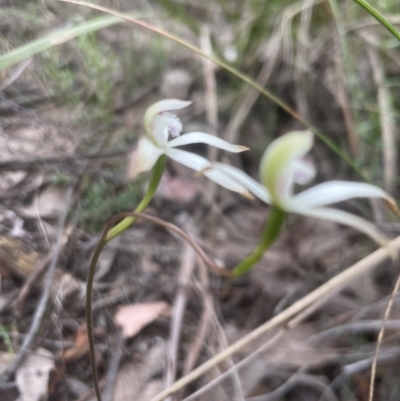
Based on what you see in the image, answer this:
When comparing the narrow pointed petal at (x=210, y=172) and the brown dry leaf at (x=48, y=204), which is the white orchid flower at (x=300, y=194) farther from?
the brown dry leaf at (x=48, y=204)

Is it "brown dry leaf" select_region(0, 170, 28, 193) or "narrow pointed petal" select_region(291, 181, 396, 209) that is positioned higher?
"narrow pointed petal" select_region(291, 181, 396, 209)

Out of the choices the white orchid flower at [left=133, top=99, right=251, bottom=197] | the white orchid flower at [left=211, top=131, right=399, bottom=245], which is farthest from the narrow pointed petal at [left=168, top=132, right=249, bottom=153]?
the white orchid flower at [left=211, top=131, right=399, bottom=245]

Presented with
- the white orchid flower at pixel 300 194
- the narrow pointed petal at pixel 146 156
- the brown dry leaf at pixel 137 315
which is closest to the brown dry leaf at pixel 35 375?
the brown dry leaf at pixel 137 315

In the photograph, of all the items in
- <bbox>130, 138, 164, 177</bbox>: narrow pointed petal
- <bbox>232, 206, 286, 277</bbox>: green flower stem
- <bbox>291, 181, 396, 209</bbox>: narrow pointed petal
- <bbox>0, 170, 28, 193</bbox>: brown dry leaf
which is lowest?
<bbox>0, 170, 28, 193</bbox>: brown dry leaf

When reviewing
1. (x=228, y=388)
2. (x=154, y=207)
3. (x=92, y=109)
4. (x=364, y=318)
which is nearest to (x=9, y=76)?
(x=92, y=109)

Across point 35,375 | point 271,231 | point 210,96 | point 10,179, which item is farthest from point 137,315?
point 210,96

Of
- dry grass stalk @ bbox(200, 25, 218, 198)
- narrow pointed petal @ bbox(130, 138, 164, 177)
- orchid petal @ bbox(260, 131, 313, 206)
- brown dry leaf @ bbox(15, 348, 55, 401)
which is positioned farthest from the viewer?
dry grass stalk @ bbox(200, 25, 218, 198)

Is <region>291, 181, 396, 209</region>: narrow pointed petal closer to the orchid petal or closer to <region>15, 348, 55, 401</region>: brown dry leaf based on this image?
the orchid petal
